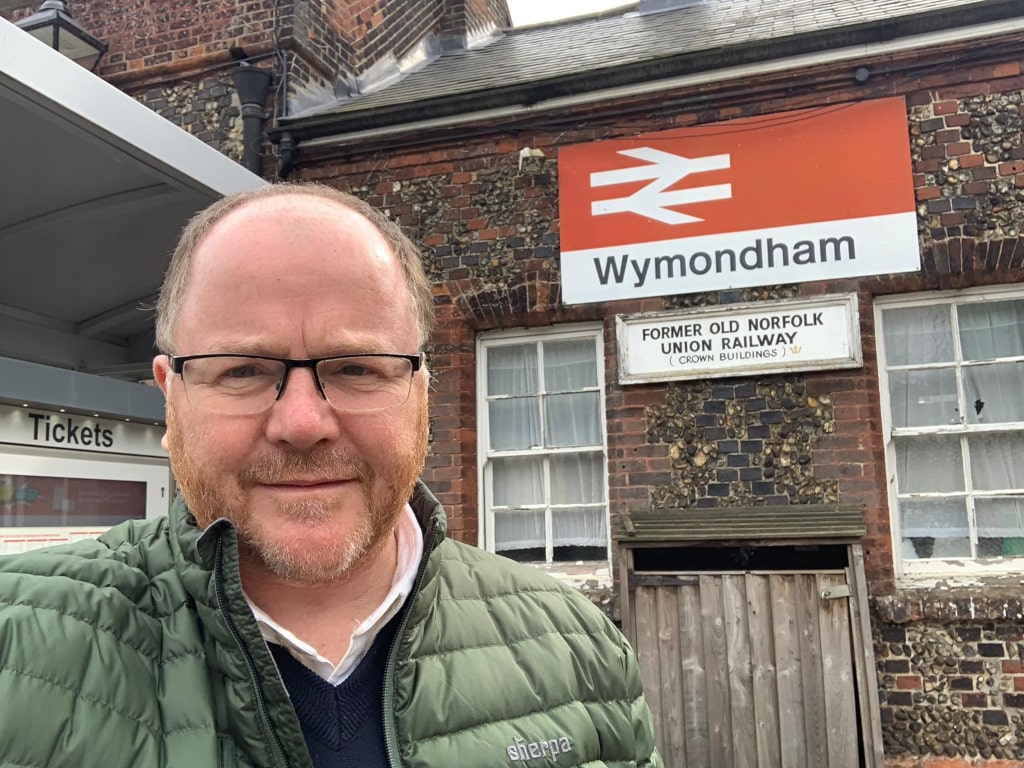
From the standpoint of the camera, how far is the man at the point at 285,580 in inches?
43.4

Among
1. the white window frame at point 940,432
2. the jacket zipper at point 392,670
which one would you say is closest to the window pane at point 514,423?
the white window frame at point 940,432

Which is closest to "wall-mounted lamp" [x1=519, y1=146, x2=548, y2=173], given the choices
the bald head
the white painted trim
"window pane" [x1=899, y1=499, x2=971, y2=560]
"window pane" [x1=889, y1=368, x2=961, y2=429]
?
the white painted trim

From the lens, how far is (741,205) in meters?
5.27

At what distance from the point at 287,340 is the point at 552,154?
4802 mm

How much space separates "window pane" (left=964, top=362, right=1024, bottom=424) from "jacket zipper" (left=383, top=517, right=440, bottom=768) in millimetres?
4679

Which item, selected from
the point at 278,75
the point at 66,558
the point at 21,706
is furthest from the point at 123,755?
the point at 278,75

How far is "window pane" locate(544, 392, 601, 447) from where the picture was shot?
221 inches

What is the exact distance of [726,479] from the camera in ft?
16.7

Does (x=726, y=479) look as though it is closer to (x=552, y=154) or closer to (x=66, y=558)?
(x=552, y=154)

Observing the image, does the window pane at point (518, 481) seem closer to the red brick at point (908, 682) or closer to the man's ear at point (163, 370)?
the red brick at point (908, 682)

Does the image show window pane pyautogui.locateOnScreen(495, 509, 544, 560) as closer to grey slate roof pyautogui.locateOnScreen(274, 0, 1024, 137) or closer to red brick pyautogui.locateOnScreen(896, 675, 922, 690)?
red brick pyautogui.locateOnScreen(896, 675, 922, 690)

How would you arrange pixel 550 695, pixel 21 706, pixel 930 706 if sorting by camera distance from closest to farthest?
pixel 21 706, pixel 550 695, pixel 930 706

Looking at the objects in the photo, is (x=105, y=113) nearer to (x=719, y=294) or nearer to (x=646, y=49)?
(x=719, y=294)

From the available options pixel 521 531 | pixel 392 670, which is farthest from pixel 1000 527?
pixel 392 670
